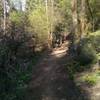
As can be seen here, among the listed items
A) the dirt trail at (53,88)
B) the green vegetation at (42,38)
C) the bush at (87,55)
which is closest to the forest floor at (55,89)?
the dirt trail at (53,88)

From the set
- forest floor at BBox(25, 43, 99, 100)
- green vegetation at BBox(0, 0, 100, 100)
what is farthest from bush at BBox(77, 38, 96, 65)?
forest floor at BBox(25, 43, 99, 100)

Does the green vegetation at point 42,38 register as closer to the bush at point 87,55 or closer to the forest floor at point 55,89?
the bush at point 87,55

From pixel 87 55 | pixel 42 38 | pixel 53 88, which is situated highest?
pixel 87 55

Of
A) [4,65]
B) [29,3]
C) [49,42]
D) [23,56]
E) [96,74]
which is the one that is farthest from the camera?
[29,3]

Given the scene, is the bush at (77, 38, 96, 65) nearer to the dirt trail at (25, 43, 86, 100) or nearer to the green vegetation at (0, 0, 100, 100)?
the green vegetation at (0, 0, 100, 100)

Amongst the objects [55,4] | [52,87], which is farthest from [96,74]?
[55,4]

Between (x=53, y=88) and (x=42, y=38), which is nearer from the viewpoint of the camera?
(x=53, y=88)

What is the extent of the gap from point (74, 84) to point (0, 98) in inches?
169

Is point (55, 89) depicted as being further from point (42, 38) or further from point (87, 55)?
point (42, 38)

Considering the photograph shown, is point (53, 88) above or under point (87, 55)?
under

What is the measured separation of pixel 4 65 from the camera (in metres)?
14.3

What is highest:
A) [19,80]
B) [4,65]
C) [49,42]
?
[4,65]

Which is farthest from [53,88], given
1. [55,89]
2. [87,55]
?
[87,55]

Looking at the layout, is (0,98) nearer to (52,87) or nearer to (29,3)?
(52,87)
